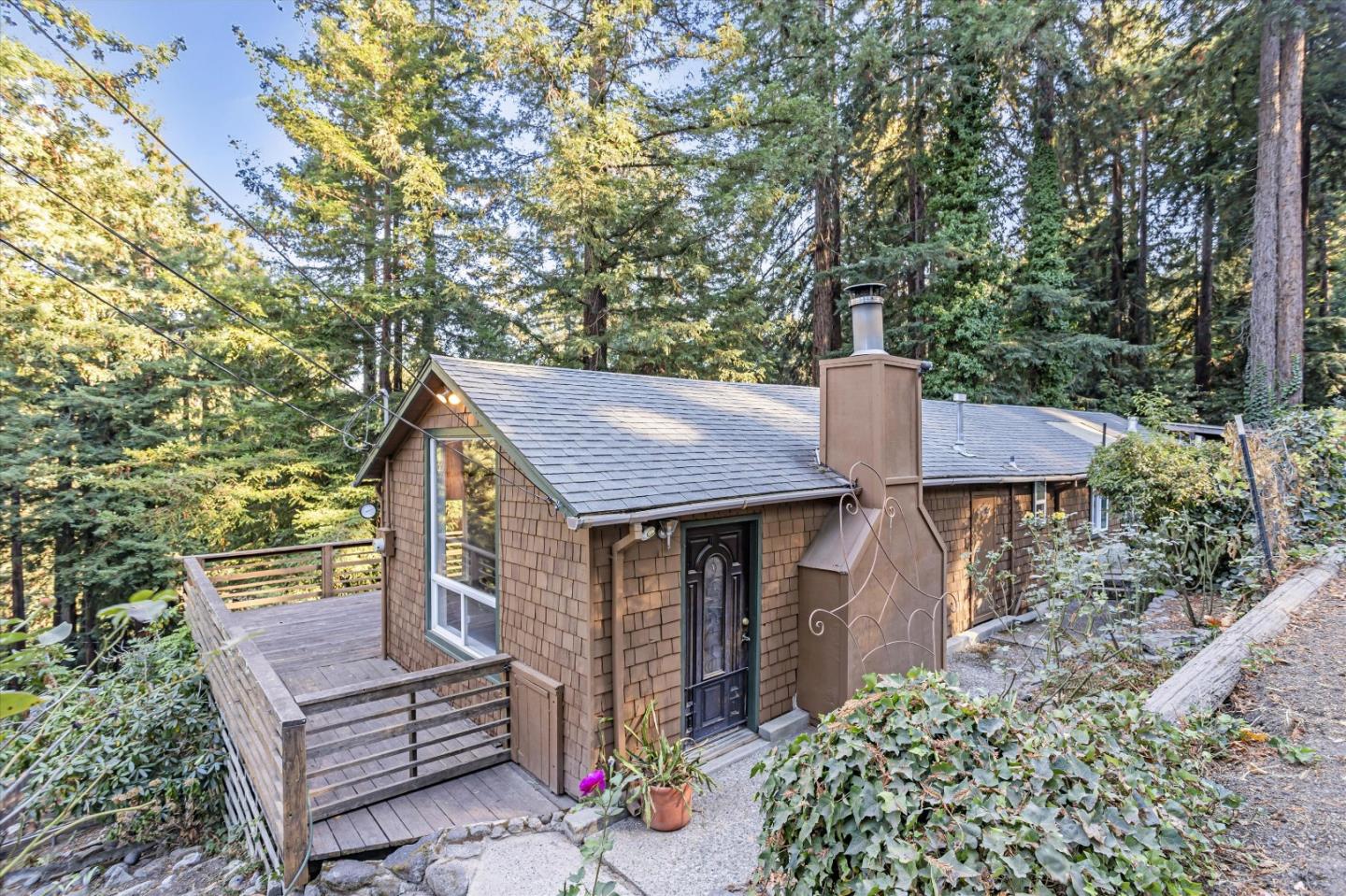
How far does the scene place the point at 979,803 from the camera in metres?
2.42

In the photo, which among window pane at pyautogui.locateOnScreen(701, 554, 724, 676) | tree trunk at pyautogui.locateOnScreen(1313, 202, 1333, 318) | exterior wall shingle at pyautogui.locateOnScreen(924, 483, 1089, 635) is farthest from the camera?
tree trunk at pyautogui.locateOnScreen(1313, 202, 1333, 318)

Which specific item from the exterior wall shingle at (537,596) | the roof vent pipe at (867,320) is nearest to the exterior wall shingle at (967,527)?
the roof vent pipe at (867,320)

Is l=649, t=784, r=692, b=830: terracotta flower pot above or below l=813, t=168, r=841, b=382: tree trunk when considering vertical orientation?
below

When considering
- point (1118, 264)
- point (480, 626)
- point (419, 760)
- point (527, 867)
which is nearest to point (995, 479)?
point (480, 626)

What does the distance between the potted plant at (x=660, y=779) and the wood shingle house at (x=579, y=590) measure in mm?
297

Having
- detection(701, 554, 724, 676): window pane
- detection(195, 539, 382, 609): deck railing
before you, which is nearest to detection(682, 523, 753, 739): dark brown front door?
detection(701, 554, 724, 676): window pane

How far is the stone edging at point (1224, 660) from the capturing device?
3.82 meters

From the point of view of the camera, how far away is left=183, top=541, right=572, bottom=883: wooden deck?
4.29m

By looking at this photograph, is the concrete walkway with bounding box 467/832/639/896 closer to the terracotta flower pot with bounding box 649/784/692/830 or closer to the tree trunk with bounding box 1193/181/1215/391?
the terracotta flower pot with bounding box 649/784/692/830

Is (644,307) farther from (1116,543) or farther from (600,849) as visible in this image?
(600,849)

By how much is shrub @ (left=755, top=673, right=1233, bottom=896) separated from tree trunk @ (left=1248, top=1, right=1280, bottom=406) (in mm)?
14942

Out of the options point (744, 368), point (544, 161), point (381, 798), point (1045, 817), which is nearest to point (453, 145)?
point (544, 161)

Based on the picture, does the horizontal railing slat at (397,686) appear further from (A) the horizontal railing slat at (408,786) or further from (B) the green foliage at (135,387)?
(B) the green foliage at (135,387)

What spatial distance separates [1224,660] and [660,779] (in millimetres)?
4129
